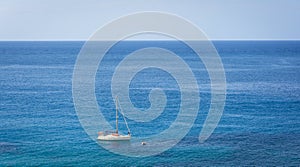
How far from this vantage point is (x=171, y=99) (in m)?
120

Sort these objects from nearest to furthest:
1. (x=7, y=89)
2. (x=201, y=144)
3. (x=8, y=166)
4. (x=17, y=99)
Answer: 1. (x=8, y=166)
2. (x=201, y=144)
3. (x=17, y=99)
4. (x=7, y=89)

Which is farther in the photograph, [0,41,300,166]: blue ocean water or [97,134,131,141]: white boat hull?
[97,134,131,141]: white boat hull

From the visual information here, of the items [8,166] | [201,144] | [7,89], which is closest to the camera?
[8,166]

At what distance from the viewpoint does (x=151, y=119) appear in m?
97.4

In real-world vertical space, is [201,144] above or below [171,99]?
below

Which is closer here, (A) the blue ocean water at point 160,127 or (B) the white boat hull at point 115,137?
(A) the blue ocean water at point 160,127

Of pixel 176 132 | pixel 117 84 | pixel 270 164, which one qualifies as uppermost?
pixel 117 84

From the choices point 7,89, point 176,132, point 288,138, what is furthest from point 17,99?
point 288,138

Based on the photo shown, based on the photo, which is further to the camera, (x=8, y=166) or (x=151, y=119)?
(x=151, y=119)

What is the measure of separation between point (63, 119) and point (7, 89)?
46.5 m

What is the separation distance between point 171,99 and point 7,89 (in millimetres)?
49260

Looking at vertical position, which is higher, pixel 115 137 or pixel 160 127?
pixel 115 137

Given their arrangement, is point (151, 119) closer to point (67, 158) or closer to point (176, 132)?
point (176, 132)

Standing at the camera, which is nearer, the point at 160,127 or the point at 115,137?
the point at 115,137
